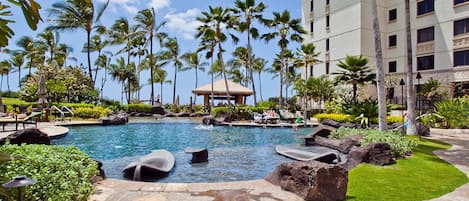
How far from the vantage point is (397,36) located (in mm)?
28219

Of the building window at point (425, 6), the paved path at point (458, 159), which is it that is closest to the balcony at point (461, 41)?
the building window at point (425, 6)

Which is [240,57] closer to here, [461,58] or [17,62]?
[461,58]

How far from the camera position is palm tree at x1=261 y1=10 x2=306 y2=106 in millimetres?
29000

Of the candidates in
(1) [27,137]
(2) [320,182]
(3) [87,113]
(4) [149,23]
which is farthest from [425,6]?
(1) [27,137]

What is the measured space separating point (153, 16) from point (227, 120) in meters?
18.3

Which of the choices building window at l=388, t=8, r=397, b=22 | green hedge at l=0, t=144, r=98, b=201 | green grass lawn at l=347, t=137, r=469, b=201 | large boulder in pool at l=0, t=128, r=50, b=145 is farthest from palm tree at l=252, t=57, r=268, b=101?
green hedge at l=0, t=144, r=98, b=201

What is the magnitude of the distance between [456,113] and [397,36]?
565 inches

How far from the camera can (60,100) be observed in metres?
27.5

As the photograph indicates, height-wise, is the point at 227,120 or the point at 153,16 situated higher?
the point at 153,16

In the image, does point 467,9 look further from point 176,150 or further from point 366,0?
point 176,150

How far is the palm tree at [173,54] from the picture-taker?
138 feet

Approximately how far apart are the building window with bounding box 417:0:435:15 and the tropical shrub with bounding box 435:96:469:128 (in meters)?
12.8

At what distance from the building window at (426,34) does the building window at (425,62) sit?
1.52 metres

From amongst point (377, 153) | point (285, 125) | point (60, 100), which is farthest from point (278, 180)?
point (60, 100)
